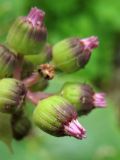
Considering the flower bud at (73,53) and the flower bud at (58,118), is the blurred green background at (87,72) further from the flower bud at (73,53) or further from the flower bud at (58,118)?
the flower bud at (58,118)

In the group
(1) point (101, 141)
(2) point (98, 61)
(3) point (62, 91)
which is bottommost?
(2) point (98, 61)

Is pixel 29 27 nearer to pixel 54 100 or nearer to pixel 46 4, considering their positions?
pixel 54 100

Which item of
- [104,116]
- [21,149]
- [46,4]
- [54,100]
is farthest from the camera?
[46,4]

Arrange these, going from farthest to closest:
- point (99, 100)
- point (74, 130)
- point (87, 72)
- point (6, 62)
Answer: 1. point (87, 72)
2. point (99, 100)
3. point (6, 62)
4. point (74, 130)

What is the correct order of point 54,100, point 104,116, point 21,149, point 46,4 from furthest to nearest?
point 46,4, point 104,116, point 21,149, point 54,100

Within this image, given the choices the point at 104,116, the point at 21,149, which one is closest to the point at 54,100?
the point at 21,149

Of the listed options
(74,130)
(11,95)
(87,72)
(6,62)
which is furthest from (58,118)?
(87,72)

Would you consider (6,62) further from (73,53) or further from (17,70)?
(73,53)
